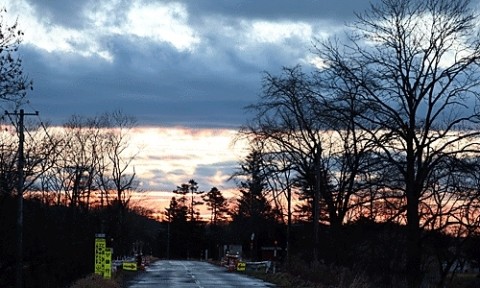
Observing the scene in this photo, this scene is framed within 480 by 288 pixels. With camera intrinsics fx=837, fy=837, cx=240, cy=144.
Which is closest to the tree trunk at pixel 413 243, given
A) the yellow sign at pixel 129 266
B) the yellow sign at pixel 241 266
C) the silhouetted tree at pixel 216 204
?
the yellow sign at pixel 129 266

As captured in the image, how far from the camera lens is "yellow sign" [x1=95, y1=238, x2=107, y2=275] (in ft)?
121

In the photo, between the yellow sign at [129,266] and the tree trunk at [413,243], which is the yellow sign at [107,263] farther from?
the yellow sign at [129,266]

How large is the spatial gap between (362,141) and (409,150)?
2.35m

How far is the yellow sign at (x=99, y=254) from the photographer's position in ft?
121

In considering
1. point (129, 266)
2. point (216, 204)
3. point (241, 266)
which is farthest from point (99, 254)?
point (216, 204)

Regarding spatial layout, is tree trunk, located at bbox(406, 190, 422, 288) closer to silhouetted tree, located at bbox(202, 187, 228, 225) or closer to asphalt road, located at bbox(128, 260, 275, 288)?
asphalt road, located at bbox(128, 260, 275, 288)

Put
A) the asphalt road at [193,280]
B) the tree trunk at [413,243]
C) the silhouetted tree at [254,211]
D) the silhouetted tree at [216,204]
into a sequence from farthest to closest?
the silhouetted tree at [216,204] < the silhouetted tree at [254,211] < the asphalt road at [193,280] < the tree trunk at [413,243]

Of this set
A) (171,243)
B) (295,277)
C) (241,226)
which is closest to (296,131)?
(295,277)

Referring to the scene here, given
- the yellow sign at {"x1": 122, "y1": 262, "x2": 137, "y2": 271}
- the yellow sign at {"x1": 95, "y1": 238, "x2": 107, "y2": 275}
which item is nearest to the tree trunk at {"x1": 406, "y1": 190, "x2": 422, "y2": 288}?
the yellow sign at {"x1": 95, "y1": 238, "x2": 107, "y2": 275}

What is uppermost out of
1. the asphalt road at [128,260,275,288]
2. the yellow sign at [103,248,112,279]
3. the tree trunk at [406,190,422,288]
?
the tree trunk at [406,190,422,288]

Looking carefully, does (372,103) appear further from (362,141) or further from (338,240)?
(338,240)

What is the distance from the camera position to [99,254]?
37250mm

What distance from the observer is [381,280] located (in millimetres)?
29391

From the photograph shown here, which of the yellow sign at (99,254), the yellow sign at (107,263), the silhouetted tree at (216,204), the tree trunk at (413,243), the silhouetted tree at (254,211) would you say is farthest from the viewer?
the silhouetted tree at (216,204)
